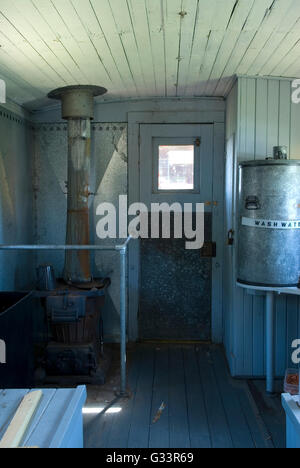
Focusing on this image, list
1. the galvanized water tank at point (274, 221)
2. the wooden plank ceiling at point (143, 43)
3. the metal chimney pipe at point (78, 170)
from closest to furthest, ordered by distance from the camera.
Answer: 1. the wooden plank ceiling at point (143, 43)
2. the galvanized water tank at point (274, 221)
3. the metal chimney pipe at point (78, 170)

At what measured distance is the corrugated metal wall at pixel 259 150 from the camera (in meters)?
3.58

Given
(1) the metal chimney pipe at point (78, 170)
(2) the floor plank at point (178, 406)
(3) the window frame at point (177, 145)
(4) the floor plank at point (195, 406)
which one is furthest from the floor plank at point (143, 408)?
(3) the window frame at point (177, 145)

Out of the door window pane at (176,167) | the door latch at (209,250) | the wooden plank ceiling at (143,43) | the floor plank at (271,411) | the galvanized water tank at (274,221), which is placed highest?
the wooden plank ceiling at (143,43)

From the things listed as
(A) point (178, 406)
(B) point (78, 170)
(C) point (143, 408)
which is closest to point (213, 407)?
(A) point (178, 406)

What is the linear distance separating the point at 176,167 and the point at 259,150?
109 centimetres

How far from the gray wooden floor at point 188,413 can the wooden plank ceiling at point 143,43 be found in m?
2.40

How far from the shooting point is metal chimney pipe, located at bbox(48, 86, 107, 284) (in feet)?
12.7

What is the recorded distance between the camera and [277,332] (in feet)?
11.9

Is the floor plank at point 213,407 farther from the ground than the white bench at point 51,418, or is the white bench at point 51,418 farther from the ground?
the white bench at point 51,418

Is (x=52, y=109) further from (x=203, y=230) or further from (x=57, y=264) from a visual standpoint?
(x=203, y=230)

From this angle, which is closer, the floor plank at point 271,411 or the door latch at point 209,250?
the floor plank at point 271,411

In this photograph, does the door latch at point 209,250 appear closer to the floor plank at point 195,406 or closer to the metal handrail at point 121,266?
the floor plank at point 195,406

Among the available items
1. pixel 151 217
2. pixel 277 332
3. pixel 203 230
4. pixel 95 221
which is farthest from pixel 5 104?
pixel 277 332

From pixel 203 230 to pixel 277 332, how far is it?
1.29 meters
